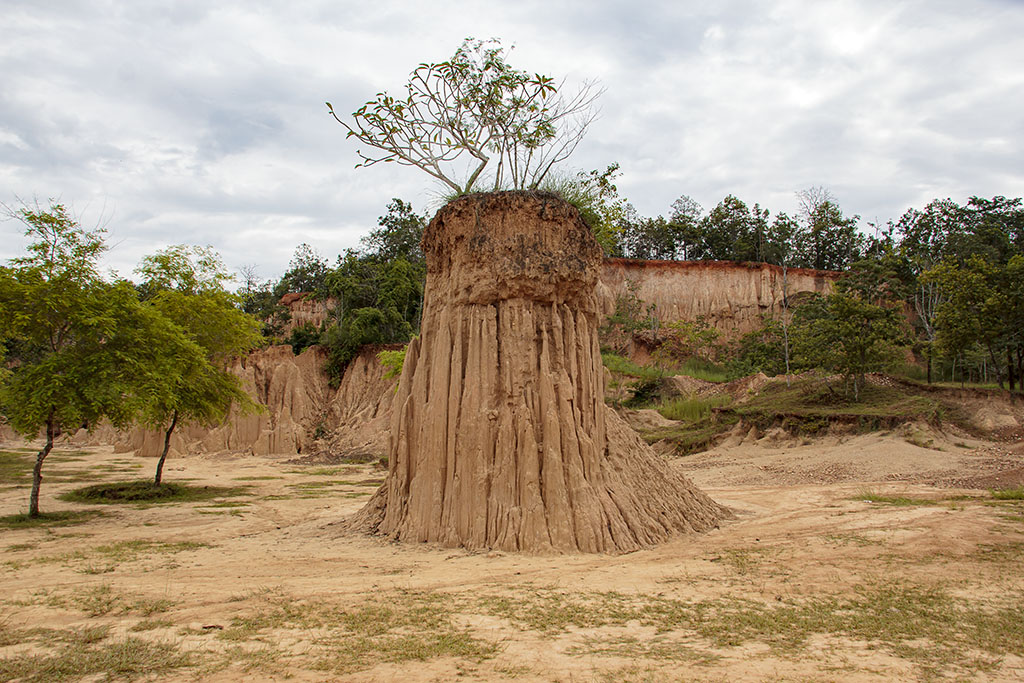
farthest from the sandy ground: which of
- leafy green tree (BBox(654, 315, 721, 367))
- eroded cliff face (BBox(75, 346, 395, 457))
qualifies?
leafy green tree (BBox(654, 315, 721, 367))

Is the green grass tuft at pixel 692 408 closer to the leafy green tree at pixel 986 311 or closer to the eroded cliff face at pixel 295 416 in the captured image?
the leafy green tree at pixel 986 311

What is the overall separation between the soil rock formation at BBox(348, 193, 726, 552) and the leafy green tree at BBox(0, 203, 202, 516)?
541cm

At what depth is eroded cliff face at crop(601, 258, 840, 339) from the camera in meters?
44.5

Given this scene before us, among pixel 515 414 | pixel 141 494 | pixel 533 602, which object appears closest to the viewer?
pixel 533 602

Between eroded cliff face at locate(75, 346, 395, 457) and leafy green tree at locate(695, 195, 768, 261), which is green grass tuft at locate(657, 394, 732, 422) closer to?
eroded cliff face at locate(75, 346, 395, 457)

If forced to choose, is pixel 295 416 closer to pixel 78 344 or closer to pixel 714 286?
pixel 78 344

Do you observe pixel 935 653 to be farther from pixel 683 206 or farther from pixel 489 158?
pixel 683 206

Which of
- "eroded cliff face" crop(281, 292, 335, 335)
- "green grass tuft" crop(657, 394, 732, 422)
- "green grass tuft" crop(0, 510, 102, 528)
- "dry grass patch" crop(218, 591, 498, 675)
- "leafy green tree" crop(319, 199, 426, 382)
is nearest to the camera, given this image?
"dry grass patch" crop(218, 591, 498, 675)

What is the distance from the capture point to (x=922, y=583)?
22.3 ft

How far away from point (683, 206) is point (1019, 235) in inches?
854

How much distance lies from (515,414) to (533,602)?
10.4 feet

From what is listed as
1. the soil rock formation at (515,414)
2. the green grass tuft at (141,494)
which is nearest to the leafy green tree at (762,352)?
the soil rock formation at (515,414)

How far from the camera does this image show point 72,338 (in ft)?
42.4

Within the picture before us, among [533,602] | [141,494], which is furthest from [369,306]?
[533,602]
